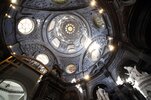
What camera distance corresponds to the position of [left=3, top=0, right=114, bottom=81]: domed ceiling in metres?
18.3

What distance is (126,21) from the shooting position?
44.5ft

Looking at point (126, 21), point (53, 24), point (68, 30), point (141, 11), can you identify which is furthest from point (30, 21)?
point (141, 11)

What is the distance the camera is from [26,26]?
2147cm

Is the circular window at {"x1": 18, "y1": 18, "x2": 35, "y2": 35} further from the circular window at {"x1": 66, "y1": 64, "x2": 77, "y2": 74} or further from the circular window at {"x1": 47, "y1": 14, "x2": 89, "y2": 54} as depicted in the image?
the circular window at {"x1": 66, "y1": 64, "x2": 77, "y2": 74}

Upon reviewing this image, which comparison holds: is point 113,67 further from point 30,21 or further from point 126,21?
point 30,21

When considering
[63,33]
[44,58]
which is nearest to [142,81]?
[44,58]

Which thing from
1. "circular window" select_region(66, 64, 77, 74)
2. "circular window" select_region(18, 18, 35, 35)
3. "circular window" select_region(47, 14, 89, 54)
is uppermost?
"circular window" select_region(47, 14, 89, 54)

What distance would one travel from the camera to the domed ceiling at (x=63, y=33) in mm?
18328

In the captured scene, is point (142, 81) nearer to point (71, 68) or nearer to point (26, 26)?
point (71, 68)

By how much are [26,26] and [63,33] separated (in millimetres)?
6097

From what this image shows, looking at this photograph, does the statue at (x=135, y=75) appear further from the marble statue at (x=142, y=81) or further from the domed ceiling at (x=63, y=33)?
the domed ceiling at (x=63, y=33)

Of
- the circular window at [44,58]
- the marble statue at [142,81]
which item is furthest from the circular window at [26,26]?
the marble statue at [142,81]

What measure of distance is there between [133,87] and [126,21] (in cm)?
502

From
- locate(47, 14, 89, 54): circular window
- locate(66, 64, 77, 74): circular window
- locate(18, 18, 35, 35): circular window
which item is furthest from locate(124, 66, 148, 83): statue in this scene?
locate(18, 18, 35, 35): circular window
